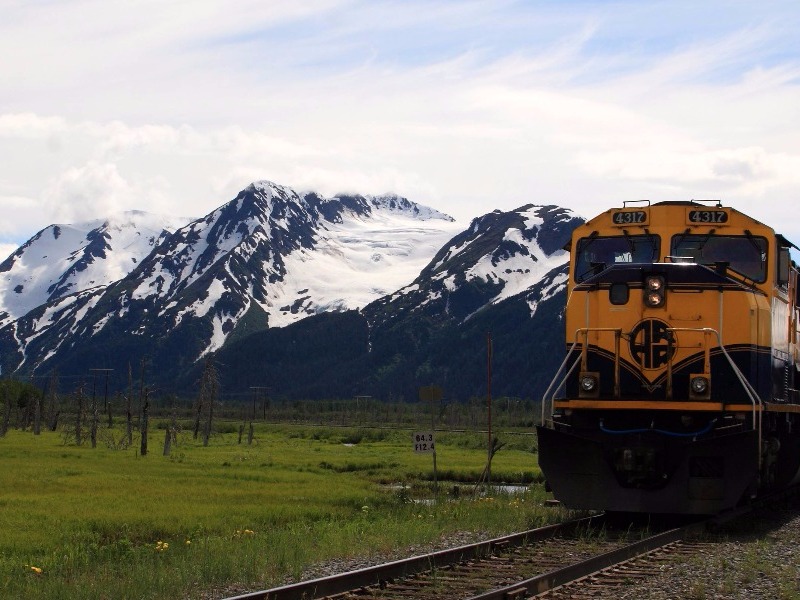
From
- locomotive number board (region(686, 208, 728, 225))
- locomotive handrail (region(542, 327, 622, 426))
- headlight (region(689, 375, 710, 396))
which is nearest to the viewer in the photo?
headlight (region(689, 375, 710, 396))

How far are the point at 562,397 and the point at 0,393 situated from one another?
151956 millimetres

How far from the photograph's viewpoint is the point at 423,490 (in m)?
43.0

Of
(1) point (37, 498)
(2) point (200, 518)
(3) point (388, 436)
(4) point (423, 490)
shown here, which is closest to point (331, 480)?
(4) point (423, 490)

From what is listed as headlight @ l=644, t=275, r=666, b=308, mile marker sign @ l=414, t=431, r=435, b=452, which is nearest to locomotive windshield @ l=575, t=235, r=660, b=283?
headlight @ l=644, t=275, r=666, b=308

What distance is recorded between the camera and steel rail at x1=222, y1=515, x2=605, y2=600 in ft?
41.1

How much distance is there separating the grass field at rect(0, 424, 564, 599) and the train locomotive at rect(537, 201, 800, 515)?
7.11 feet

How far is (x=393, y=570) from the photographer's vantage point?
1423cm

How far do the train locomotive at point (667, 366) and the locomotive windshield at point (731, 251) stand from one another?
2 cm

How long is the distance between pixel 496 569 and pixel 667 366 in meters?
5.86

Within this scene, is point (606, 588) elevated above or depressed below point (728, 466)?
below

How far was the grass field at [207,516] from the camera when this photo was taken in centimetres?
1596

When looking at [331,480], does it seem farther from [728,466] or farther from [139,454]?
[728,466]

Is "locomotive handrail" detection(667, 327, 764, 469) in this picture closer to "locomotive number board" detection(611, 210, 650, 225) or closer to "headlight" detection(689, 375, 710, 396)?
"headlight" detection(689, 375, 710, 396)

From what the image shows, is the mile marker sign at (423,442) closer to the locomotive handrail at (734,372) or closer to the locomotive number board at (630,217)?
the locomotive number board at (630,217)
